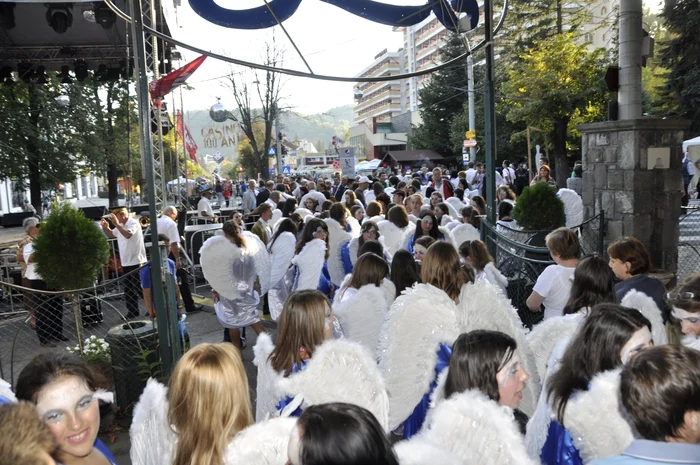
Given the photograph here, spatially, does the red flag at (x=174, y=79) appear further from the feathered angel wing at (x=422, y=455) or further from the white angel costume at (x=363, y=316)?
the feathered angel wing at (x=422, y=455)

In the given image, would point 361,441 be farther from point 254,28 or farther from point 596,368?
point 254,28

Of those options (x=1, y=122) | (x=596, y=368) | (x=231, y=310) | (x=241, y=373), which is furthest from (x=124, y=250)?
(x=1, y=122)

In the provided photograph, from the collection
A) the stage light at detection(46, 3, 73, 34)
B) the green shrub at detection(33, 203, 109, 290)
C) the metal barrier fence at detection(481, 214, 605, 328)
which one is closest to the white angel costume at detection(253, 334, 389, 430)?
the metal barrier fence at detection(481, 214, 605, 328)

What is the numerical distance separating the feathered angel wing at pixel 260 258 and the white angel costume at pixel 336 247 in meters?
1.00

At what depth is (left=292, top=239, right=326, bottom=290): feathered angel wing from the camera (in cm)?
705

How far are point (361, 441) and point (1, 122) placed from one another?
22825mm

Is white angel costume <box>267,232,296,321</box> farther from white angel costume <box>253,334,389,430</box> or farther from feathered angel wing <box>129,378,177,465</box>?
feathered angel wing <box>129,378,177,465</box>

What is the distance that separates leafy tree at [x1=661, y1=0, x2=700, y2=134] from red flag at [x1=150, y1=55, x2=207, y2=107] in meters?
22.9

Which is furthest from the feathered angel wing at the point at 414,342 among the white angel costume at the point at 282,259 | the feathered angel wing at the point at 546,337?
the white angel costume at the point at 282,259

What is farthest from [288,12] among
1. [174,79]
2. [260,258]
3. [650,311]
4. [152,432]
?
[174,79]

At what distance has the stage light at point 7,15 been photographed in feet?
35.7

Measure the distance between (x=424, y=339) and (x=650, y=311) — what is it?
4.45 feet

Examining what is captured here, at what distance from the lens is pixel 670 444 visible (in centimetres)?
174

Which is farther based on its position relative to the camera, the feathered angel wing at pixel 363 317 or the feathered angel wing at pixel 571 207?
the feathered angel wing at pixel 571 207
